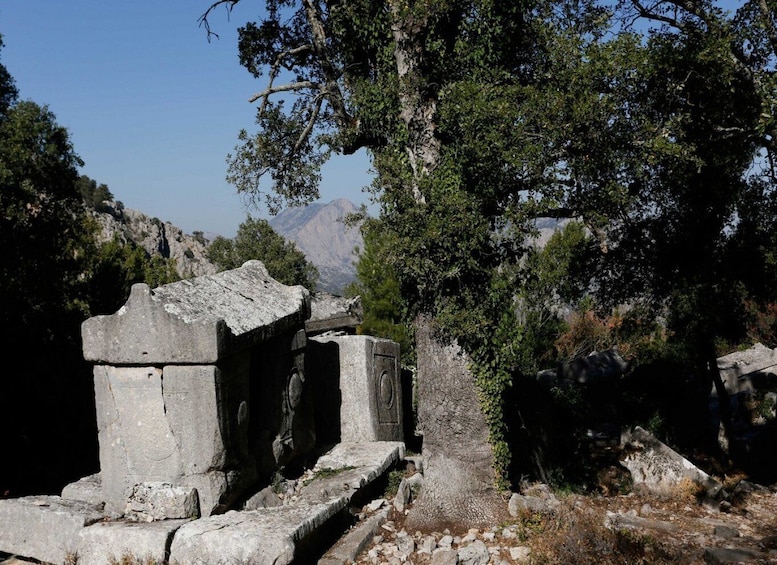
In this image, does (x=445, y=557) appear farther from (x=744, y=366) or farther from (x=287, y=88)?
(x=744, y=366)

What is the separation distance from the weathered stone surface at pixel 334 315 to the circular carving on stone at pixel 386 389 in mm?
1262

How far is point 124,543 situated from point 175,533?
0.42 meters

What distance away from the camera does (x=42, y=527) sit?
6457mm

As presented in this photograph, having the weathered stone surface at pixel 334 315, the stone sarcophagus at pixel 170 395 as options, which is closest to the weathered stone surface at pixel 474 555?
the stone sarcophagus at pixel 170 395

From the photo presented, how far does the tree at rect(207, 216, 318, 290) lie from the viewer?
33.9 metres

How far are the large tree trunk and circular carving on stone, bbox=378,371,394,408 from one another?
6.65ft

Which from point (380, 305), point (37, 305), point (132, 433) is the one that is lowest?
point (132, 433)

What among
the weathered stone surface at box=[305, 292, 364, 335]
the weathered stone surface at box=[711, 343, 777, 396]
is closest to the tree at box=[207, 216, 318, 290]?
the weathered stone surface at box=[711, 343, 777, 396]

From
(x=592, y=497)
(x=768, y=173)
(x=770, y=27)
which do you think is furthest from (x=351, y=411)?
(x=770, y=27)

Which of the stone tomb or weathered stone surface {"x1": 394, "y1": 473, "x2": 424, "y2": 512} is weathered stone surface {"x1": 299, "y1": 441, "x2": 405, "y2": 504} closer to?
the stone tomb

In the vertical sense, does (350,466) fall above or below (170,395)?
below

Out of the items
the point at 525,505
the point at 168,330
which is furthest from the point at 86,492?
the point at 525,505

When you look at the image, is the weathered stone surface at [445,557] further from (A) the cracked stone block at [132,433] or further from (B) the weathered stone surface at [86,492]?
(B) the weathered stone surface at [86,492]

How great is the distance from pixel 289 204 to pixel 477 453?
5.24 metres
